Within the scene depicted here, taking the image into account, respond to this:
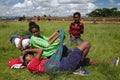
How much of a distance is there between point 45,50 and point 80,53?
0.92 meters

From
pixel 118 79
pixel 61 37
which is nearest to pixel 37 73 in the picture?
pixel 61 37

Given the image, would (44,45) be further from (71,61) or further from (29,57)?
(71,61)

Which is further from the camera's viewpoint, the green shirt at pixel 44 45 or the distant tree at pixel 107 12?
the distant tree at pixel 107 12

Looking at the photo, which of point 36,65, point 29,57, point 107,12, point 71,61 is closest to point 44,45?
point 29,57

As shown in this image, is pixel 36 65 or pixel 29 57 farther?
pixel 29 57

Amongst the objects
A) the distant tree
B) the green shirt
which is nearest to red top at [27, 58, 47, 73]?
the green shirt

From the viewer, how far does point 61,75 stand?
592 cm

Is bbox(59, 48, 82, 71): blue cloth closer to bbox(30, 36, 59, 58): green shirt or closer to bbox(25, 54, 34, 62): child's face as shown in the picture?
bbox(30, 36, 59, 58): green shirt

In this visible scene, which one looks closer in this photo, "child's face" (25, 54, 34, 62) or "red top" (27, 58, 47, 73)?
"red top" (27, 58, 47, 73)

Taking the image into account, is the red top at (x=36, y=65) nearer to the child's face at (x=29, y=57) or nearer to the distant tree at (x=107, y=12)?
the child's face at (x=29, y=57)

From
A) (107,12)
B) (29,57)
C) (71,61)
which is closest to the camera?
(71,61)

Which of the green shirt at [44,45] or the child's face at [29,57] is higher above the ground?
the green shirt at [44,45]

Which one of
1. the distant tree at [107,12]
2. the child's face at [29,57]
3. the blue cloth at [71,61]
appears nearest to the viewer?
the blue cloth at [71,61]

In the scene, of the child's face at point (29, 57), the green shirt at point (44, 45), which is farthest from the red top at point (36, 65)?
the green shirt at point (44, 45)
